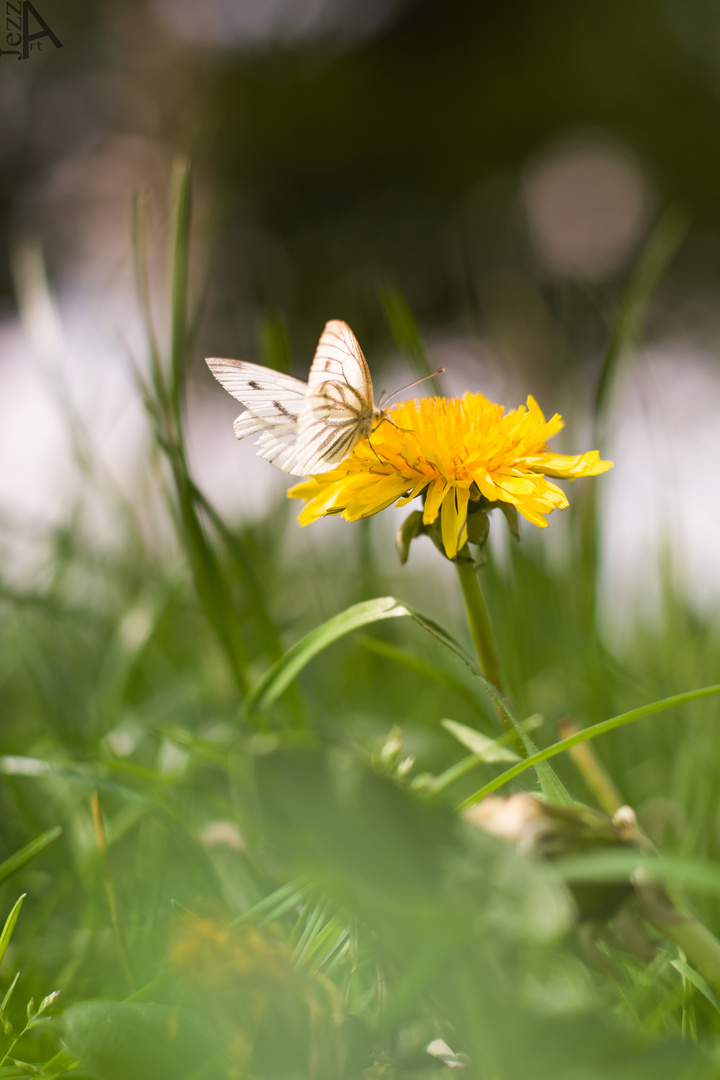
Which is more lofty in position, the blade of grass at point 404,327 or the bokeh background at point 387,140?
the bokeh background at point 387,140

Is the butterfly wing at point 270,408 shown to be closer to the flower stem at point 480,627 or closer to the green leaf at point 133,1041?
the flower stem at point 480,627

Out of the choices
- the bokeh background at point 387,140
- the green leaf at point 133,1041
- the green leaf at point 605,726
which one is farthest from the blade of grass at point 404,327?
the bokeh background at point 387,140

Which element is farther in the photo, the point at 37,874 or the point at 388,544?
the point at 388,544

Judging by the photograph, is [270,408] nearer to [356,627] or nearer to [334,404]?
[334,404]

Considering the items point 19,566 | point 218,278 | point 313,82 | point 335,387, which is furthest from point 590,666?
point 313,82

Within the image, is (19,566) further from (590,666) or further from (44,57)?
(44,57)
